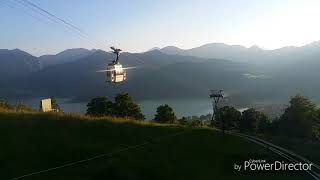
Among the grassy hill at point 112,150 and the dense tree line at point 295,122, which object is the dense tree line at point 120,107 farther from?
the grassy hill at point 112,150

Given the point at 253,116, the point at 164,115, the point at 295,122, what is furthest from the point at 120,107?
the point at 295,122

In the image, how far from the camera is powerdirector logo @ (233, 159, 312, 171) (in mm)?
45938

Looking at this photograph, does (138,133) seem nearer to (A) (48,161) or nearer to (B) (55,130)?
(B) (55,130)

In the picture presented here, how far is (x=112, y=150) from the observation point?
45.9 m

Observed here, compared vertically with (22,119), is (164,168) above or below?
below

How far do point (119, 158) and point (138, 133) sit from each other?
1377 centimetres

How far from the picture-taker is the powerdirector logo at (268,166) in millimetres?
45938

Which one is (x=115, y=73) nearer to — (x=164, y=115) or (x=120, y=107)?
(x=120, y=107)

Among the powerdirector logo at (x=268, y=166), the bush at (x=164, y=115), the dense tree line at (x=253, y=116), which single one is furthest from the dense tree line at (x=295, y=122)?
the powerdirector logo at (x=268, y=166)

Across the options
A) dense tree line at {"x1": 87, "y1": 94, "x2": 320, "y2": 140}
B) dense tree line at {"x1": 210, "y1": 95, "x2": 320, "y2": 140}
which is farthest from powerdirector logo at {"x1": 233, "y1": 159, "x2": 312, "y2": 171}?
dense tree line at {"x1": 87, "y1": 94, "x2": 320, "y2": 140}

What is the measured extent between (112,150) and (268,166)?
16.4m

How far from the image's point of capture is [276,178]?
141ft

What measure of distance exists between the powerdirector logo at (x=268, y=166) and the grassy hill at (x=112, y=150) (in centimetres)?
117

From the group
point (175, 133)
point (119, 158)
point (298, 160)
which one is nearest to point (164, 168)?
point (119, 158)
